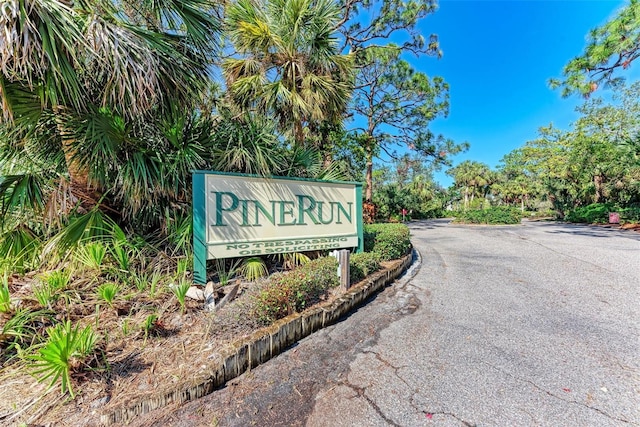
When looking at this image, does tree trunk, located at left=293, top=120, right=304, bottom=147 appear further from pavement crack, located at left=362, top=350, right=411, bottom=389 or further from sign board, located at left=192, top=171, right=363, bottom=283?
pavement crack, located at left=362, top=350, right=411, bottom=389

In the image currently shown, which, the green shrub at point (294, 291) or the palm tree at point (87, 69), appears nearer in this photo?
the palm tree at point (87, 69)

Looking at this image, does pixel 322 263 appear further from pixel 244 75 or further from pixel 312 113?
pixel 244 75

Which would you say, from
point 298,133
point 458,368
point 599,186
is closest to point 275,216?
point 298,133

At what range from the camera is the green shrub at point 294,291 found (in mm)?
2702

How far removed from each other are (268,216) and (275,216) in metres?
0.12

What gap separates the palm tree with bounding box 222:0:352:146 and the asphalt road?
408 centimetres

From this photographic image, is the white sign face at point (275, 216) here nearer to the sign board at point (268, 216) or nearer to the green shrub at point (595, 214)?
the sign board at point (268, 216)

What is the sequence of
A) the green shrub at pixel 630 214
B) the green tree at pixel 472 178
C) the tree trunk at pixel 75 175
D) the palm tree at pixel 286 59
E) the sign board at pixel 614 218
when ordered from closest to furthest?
the tree trunk at pixel 75 175 < the palm tree at pixel 286 59 < the green shrub at pixel 630 214 < the sign board at pixel 614 218 < the green tree at pixel 472 178

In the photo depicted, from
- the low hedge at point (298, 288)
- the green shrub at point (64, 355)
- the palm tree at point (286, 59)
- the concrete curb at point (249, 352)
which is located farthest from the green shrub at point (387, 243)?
the green shrub at point (64, 355)

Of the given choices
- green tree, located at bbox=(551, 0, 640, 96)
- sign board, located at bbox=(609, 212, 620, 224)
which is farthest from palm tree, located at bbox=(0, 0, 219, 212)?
sign board, located at bbox=(609, 212, 620, 224)

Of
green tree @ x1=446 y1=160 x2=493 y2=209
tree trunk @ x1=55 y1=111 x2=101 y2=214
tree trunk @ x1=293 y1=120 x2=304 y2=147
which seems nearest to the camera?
tree trunk @ x1=55 y1=111 x2=101 y2=214

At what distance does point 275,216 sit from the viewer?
401 cm

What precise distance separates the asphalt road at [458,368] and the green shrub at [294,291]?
397 millimetres

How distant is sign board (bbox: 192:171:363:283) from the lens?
340 centimetres
